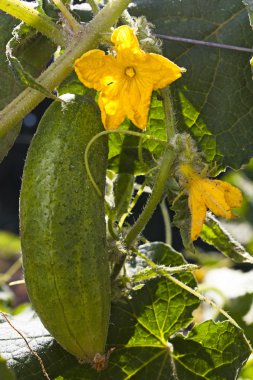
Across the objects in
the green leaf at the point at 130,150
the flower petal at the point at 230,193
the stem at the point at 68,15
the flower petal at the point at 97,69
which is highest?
the stem at the point at 68,15

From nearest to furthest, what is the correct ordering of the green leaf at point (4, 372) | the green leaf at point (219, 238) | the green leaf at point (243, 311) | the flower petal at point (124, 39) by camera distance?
the flower petal at point (124, 39) → the green leaf at point (4, 372) → the green leaf at point (219, 238) → the green leaf at point (243, 311)

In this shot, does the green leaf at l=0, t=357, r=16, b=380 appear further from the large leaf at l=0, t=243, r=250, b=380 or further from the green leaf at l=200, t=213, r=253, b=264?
the green leaf at l=200, t=213, r=253, b=264

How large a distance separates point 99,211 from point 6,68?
0.37 meters

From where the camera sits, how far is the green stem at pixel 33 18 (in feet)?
4.17

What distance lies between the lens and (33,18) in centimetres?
129

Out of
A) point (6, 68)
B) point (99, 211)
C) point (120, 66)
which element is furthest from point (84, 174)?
point (6, 68)

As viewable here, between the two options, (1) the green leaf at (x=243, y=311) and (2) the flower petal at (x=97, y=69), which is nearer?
(2) the flower petal at (x=97, y=69)

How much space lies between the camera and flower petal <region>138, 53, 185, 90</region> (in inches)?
47.9

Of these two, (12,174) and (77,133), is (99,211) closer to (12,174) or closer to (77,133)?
(77,133)

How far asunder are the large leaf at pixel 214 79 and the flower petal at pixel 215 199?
0.27 metres

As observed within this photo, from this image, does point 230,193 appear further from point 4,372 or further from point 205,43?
point 4,372

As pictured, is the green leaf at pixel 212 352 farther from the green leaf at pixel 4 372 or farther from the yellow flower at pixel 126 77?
the yellow flower at pixel 126 77

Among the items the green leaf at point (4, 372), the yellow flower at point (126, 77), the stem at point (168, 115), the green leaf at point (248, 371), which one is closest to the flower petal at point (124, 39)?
the yellow flower at point (126, 77)

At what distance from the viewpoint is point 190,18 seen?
1533 mm
